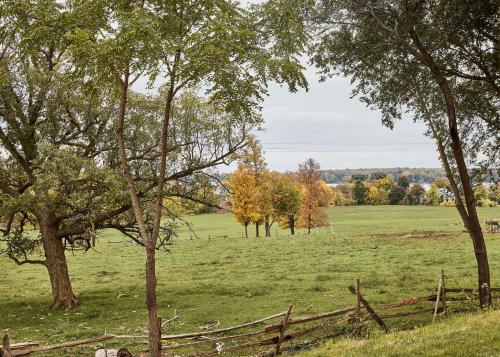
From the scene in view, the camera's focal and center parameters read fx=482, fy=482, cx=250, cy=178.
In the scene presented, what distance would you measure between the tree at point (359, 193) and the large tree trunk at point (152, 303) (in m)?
141

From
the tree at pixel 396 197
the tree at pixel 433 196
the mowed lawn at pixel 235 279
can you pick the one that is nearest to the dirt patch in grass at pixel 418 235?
the mowed lawn at pixel 235 279

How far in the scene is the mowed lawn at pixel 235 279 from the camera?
66.8ft

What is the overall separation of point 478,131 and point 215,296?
1475cm

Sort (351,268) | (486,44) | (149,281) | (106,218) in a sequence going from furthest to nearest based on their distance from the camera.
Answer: (351,268) → (106,218) → (486,44) → (149,281)

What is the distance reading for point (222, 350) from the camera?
12359 mm

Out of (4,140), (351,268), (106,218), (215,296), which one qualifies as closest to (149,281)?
(106,218)

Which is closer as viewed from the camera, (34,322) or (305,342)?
(305,342)

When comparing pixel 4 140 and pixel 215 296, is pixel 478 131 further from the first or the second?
pixel 4 140

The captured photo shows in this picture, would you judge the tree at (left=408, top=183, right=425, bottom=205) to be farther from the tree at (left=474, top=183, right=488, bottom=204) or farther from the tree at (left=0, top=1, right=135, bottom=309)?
the tree at (left=0, top=1, right=135, bottom=309)

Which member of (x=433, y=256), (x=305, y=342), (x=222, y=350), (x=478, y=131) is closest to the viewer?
(x=222, y=350)

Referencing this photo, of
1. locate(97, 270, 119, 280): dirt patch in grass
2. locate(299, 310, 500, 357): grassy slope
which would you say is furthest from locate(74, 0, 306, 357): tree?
locate(97, 270, 119, 280): dirt patch in grass

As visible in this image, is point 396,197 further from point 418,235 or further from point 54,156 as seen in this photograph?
point 54,156

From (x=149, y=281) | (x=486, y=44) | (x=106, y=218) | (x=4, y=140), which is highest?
(x=486, y=44)

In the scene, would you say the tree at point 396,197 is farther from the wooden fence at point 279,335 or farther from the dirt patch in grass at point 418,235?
the wooden fence at point 279,335
